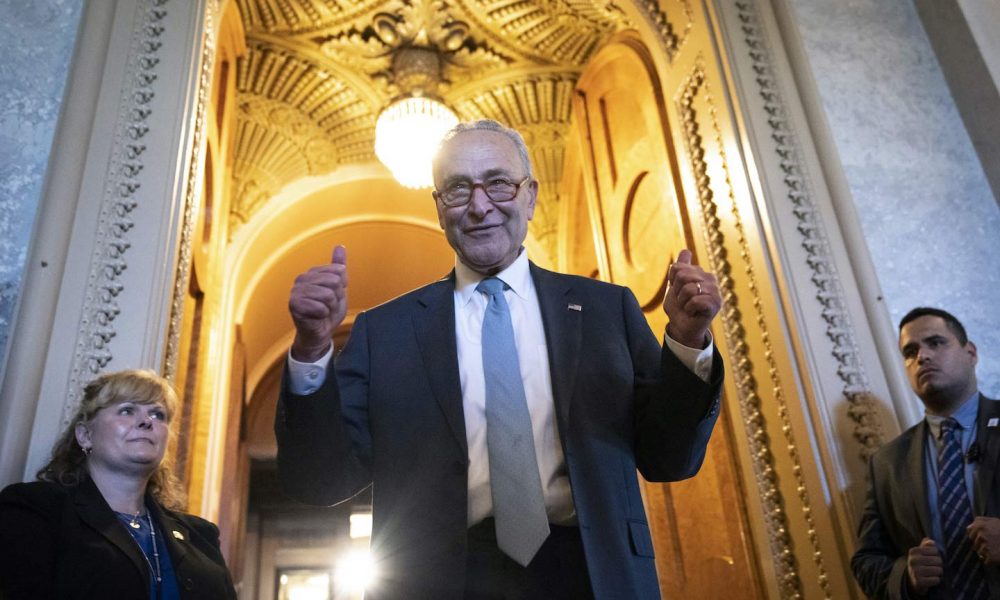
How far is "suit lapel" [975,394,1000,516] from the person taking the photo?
2115mm

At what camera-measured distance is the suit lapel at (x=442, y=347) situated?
4.38 ft

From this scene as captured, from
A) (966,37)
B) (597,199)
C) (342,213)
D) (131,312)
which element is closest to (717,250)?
(966,37)

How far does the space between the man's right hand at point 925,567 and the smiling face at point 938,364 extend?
0.48m

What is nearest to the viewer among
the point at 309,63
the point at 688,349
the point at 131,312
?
the point at 688,349

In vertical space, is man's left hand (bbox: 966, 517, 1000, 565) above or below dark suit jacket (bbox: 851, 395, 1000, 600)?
below

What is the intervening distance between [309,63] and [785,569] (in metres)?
4.60

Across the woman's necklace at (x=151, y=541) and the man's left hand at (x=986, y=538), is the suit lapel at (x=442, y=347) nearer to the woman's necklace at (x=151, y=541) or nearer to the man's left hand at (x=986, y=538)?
the woman's necklace at (x=151, y=541)

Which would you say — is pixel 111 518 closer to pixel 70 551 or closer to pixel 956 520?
pixel 70 551

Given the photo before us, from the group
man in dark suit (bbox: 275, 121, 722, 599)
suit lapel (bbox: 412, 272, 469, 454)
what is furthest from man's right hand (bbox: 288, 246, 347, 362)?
suit lapel (bbox: 412, 272, 469, 454)

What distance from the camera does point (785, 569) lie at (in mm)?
2809

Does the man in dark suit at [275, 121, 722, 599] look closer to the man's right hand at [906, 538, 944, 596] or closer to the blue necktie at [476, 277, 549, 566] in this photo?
the blue necktie at [476, 277, 549, 566]

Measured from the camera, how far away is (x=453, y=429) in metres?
1.31

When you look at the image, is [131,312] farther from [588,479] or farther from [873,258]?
[873,258]

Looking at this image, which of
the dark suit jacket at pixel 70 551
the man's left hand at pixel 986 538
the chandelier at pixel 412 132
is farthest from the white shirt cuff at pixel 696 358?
A: the chandelier at pixel 412 132
